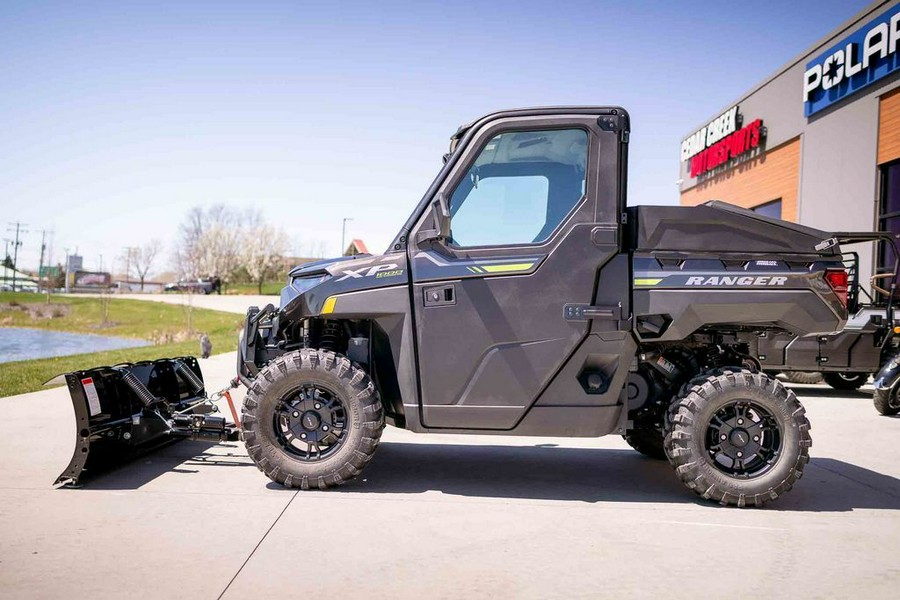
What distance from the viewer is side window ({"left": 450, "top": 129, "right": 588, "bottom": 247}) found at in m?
5.02

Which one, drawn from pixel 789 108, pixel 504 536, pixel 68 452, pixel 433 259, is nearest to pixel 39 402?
pixel 68 452

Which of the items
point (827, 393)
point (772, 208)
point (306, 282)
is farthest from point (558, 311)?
point (772, 208)

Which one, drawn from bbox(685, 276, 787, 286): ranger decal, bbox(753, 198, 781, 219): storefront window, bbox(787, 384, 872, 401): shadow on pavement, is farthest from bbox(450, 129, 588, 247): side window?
bbox(753, 198, 781, 219): storefront window

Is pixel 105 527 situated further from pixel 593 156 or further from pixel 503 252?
pixel 593 156

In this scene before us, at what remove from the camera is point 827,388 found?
13867 mm

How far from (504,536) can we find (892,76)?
17032 mm

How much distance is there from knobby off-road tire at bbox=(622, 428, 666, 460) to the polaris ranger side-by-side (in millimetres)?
1221

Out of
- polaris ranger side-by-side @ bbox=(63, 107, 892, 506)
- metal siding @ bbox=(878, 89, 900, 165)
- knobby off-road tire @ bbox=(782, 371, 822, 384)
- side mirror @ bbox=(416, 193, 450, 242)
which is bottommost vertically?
knobby off-road tire @ bbox=(782, 371, 822, 384)

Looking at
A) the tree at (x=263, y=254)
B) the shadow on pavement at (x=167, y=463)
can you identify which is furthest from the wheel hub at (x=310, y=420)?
the tree at (x=263, y=254)

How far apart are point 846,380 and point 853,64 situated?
9210 millimetres

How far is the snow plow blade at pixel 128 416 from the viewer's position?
4.99 meters

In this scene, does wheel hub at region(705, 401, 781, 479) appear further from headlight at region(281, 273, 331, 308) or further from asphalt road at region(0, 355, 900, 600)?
headlight at region(281, 273, 331, 308)

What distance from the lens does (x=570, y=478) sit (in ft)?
18.9

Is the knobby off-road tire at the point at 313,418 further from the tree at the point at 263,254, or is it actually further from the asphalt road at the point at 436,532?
the tree at the point at 263,254
